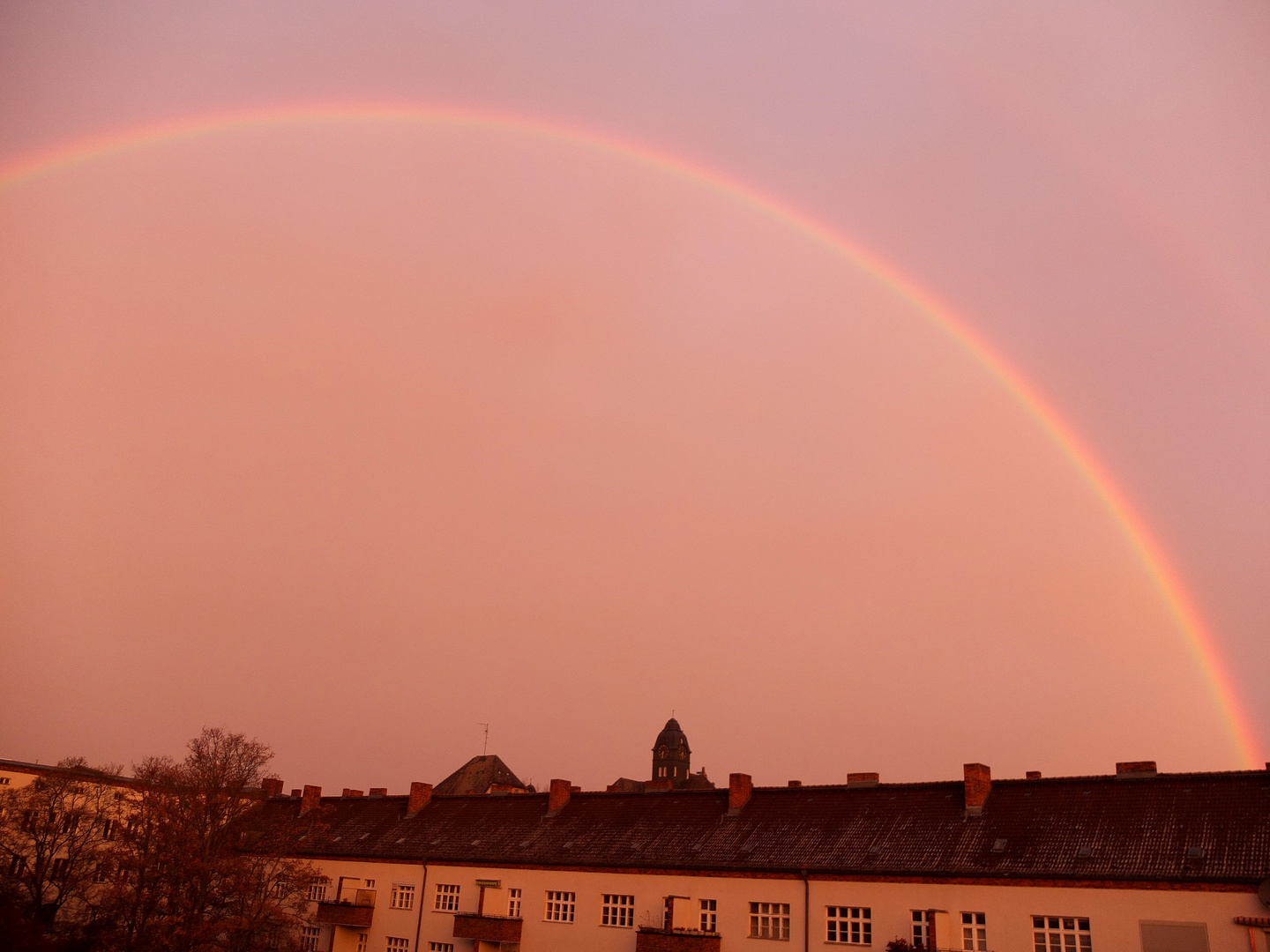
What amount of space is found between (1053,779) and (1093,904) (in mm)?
5776

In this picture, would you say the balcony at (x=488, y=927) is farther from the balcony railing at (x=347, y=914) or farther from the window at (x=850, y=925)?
the window at (x=850, y=925)

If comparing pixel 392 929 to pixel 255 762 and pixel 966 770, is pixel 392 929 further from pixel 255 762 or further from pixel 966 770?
pixel 966 770

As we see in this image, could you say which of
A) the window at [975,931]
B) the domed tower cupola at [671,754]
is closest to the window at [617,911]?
the window at [975,931]

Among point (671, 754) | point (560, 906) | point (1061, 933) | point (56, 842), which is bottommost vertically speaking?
point (560, 906)

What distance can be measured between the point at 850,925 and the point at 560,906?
44.7 ft

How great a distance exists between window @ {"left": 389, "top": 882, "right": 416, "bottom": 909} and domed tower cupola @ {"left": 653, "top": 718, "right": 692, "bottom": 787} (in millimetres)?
81434

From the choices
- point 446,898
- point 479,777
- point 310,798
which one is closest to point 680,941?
point 446,898

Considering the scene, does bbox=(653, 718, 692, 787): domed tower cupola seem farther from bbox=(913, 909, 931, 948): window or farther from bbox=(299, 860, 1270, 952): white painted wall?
bbox=(913, 909, 931, 948): window

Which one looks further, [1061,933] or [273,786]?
[273,786]

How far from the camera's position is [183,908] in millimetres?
41656

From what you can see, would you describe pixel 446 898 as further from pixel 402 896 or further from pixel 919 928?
pixel 919 928

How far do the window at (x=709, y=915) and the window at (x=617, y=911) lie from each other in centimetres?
327

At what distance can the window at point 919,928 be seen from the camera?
3295 centimetres

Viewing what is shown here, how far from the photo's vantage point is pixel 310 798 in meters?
61.9
